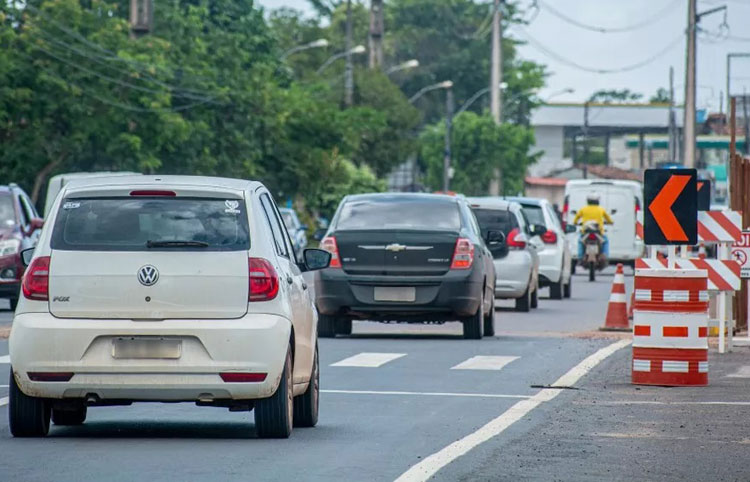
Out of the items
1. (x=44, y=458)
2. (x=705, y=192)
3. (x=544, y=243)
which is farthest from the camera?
(x=544, y=243)

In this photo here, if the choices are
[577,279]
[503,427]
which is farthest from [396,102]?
[503,427]

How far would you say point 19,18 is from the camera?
52375 mm

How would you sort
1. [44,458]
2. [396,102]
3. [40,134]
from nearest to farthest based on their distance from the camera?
[44,458] < [40,134] < [396,102]

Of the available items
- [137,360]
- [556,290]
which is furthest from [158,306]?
[556,290]

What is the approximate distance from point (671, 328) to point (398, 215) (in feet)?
20.4

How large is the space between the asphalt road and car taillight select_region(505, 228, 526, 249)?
27.8ft

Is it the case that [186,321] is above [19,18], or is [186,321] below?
below

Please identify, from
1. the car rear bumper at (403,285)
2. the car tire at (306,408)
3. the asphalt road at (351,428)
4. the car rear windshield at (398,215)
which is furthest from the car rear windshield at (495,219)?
the car tire at (306,408)

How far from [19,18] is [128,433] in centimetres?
4184

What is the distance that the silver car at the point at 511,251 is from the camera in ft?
95.9

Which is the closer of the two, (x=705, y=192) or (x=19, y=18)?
(x=705, y=192)

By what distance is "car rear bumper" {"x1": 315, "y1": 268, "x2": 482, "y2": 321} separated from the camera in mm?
21422

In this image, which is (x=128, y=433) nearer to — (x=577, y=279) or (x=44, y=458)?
(x=44, y=458)

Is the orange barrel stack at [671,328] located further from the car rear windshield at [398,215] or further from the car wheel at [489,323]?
the car wheel at [489,323]
